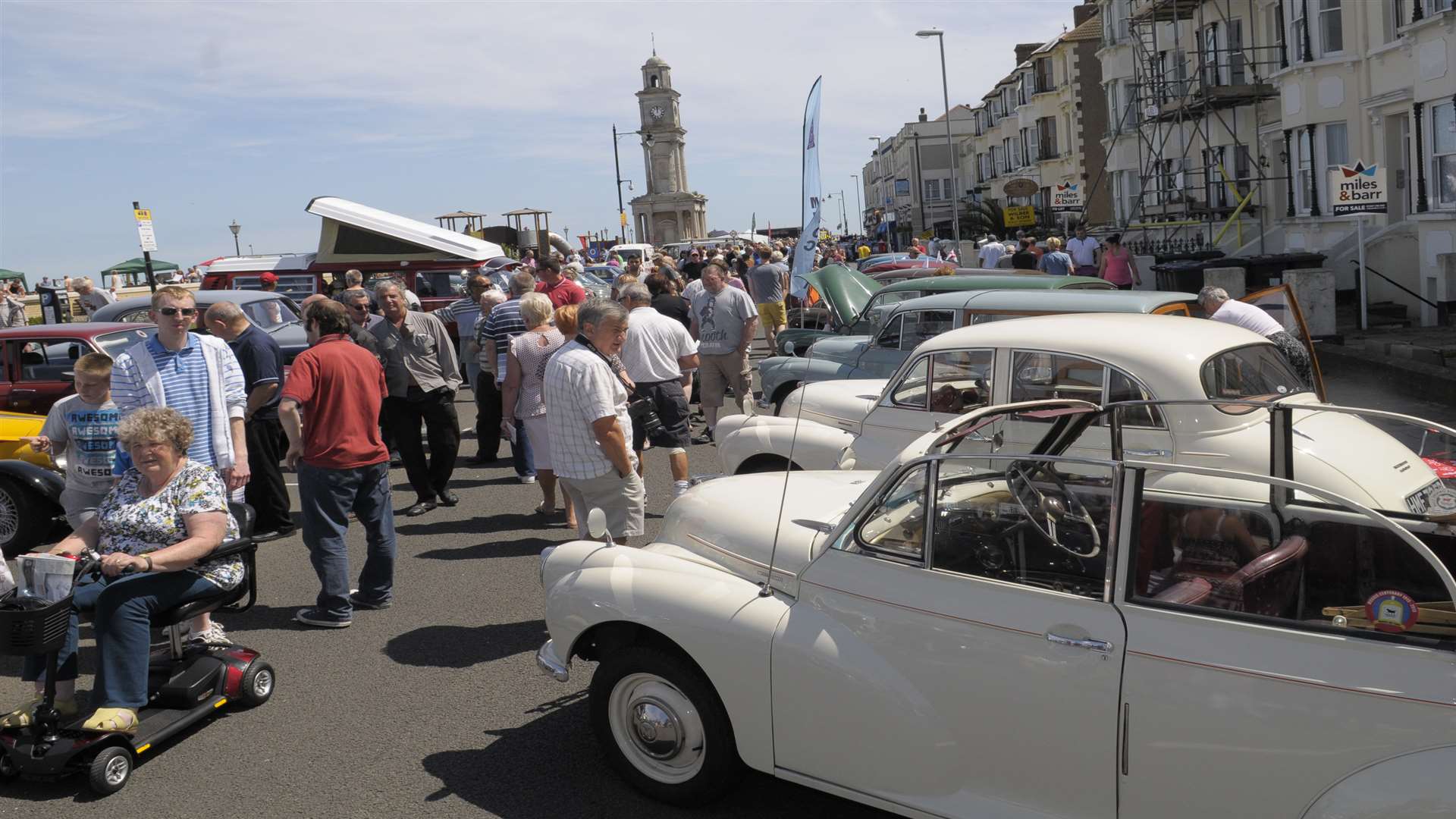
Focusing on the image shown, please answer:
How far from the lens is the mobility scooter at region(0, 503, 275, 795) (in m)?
4.69

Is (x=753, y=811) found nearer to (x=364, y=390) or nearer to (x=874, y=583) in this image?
(x=874, y=583)

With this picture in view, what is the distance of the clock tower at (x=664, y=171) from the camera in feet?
424

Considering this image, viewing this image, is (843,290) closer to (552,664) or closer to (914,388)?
(914,388)

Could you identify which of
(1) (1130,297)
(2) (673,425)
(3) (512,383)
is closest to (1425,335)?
(1) (1130,297)

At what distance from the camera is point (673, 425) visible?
8.89 metres

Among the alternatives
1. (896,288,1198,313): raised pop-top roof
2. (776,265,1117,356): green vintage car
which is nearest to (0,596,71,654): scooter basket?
(896,288,1198,313): raised pop-top roof

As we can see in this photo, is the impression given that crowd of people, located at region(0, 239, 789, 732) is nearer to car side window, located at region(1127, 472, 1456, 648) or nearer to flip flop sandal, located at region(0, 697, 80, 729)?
flip flop sandal, located at region(0, 697, 80, 729)

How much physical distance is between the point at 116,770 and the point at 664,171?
433 ft

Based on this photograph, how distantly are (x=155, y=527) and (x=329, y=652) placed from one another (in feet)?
4.65

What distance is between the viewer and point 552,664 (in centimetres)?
473

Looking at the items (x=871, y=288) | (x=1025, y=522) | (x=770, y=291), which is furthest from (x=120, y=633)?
(x=770, y=291)

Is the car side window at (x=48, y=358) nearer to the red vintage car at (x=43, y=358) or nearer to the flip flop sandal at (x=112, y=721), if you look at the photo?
the red vintage car at (x=43, y=358)

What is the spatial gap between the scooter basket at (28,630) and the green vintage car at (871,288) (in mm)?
7076

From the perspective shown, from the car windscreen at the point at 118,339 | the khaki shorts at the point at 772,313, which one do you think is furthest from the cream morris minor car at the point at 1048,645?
the khaki shorts at the point at 772,313
